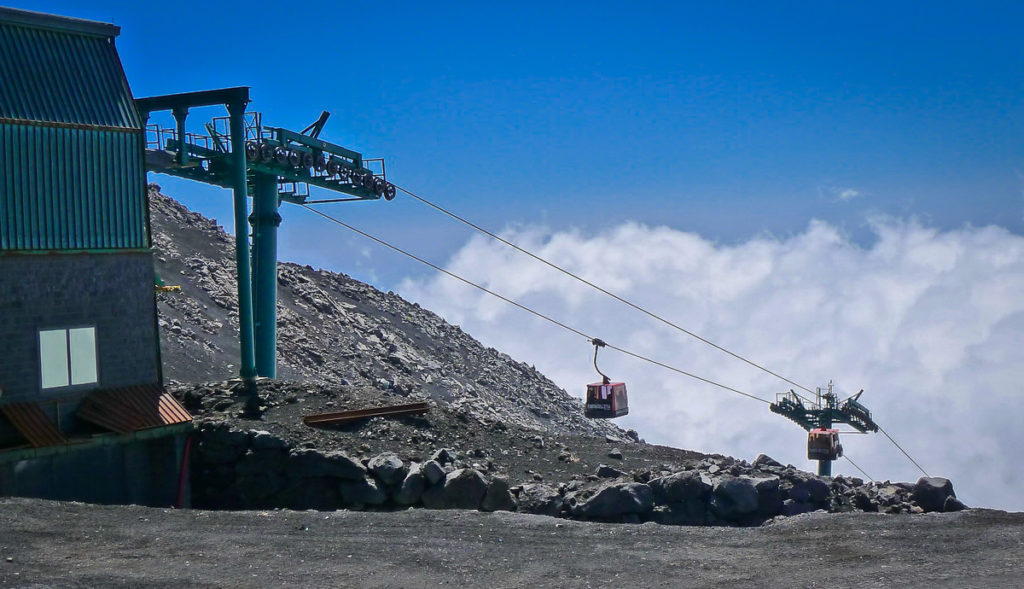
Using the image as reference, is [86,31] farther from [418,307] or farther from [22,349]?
[418,307]

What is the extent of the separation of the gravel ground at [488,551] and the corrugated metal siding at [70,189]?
5.79 metres

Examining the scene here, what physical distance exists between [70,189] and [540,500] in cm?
1048

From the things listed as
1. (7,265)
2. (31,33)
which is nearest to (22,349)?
(7,265)

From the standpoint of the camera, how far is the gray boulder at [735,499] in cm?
1379

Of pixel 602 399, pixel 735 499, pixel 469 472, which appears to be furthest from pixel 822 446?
pixel 469 472

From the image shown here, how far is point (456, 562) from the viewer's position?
10.2m

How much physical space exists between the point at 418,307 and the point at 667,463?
4431 cm

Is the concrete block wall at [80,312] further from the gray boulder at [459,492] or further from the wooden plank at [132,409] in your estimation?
the gray boulder at [459,492]

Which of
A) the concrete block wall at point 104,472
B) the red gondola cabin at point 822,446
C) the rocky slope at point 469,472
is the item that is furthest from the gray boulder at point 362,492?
the red gondola cabin at point 822,446

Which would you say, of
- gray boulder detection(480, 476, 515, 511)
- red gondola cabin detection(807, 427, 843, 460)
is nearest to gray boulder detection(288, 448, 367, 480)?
gray boulder detection(480, 476, 515, 511)

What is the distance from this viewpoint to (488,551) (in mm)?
10656

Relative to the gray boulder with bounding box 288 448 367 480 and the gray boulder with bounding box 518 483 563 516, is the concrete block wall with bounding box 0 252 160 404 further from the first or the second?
the gray boulder with bounding box 518 483 563 516

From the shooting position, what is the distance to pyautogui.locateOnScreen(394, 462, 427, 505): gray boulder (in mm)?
14359

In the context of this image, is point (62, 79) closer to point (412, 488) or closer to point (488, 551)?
point (412, 488)
